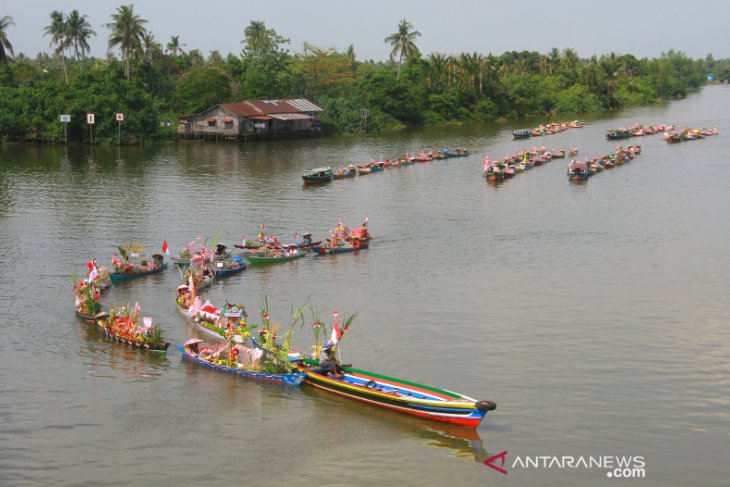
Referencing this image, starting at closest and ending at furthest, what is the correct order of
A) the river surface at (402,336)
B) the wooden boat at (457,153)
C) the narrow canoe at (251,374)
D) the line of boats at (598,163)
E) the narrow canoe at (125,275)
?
1. the river surface at (402,336)
2. the narrow canoe at (251,374)
3. the narrow canoe at (125,275)
4. the line of boats at (598,163)
5. the wooden boat at (457,153)

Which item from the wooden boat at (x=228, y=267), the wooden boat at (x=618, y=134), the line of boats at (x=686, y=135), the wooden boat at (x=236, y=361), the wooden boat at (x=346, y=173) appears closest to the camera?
the wooden boat at (x=236, y=361)

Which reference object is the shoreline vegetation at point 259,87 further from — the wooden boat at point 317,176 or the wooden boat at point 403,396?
the wooden boat at point 403,396

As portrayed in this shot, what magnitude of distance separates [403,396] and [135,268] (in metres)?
20.8

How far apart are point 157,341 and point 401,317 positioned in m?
10.6

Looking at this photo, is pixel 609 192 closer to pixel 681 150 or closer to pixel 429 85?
pixel 681 150

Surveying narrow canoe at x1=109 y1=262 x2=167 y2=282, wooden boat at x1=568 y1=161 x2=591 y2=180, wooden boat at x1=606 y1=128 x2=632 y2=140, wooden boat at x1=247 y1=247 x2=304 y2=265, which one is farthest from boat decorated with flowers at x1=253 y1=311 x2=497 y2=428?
wooden boat at x1=606 y1=128 x2=632 y2=140

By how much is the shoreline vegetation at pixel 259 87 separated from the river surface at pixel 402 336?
27874 millimetres

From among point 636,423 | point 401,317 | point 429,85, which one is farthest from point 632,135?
point 636,423

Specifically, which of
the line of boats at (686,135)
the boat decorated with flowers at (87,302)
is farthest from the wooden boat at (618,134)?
the boat decorated with flowers at (87,302)

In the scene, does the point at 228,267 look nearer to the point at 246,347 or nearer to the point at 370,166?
the point at 246,347

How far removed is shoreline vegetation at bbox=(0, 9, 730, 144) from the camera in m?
98.1

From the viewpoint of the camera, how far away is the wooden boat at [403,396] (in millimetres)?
25562

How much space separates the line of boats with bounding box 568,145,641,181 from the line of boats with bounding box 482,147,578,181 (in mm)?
3766

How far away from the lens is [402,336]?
1364 inches
